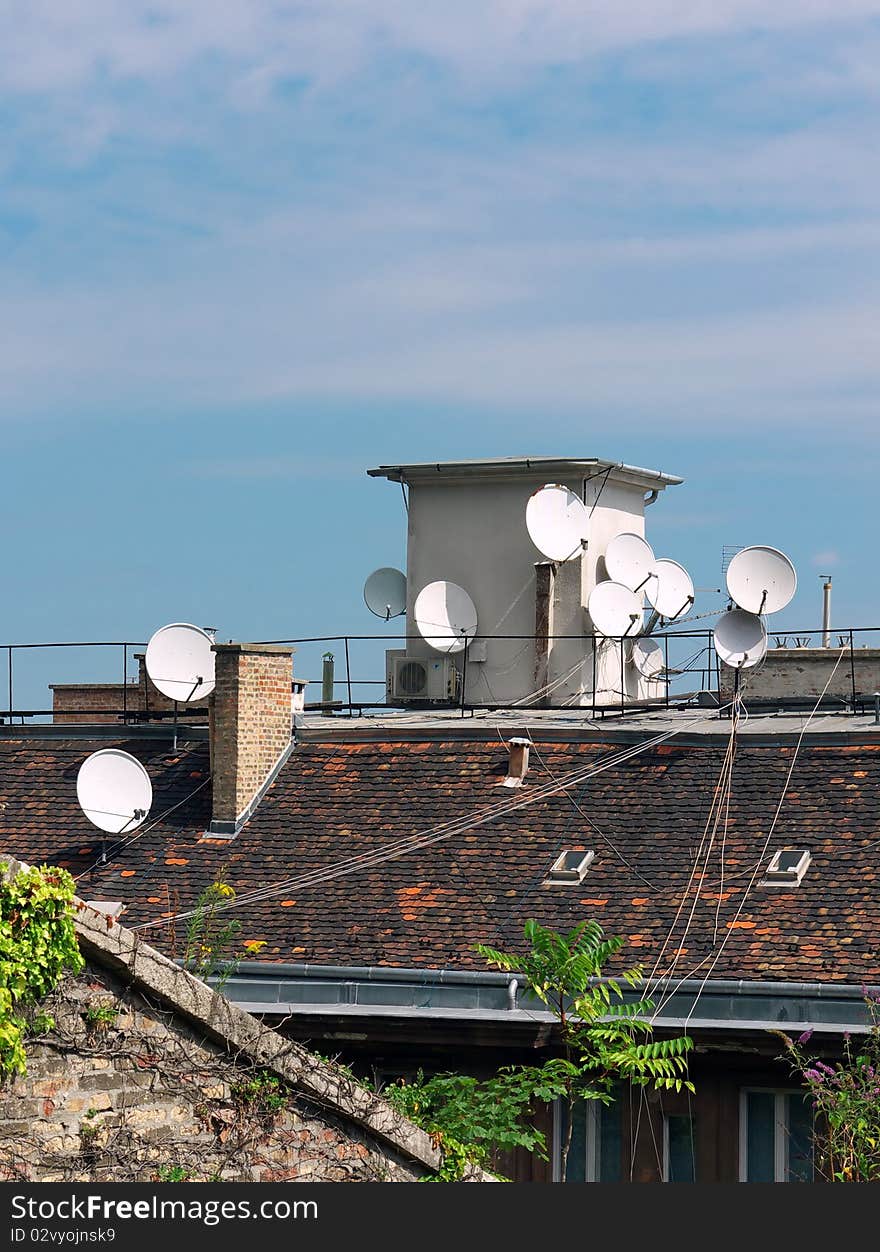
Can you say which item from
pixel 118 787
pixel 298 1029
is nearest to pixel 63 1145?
pixel 298 1029

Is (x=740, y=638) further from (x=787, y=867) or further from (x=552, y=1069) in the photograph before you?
(x=552, y=1069)

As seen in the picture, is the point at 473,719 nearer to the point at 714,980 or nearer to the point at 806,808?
the point at 806,808

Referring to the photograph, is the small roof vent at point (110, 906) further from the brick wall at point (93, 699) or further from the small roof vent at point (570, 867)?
the brick wall at point (93, 699)

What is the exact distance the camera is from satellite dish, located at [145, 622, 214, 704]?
29516 mm

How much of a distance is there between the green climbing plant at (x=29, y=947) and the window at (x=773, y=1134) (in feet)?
36.0

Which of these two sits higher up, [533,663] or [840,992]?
[533,663]

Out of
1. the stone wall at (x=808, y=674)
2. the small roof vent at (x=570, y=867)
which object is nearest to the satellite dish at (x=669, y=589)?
the stone wall at (x=808, y=674)

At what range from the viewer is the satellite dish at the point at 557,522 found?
32.6 metres

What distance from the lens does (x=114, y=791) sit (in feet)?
85.0

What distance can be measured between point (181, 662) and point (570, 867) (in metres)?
9.25

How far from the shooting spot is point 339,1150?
40.9 ft

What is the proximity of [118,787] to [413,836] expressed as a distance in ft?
14.7

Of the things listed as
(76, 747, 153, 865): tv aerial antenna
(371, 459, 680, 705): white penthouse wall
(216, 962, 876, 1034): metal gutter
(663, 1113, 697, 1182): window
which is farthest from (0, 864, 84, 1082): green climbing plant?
(371, 459, 680, 705): white penthouse wall

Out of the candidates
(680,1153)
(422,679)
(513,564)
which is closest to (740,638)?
(513,564)
